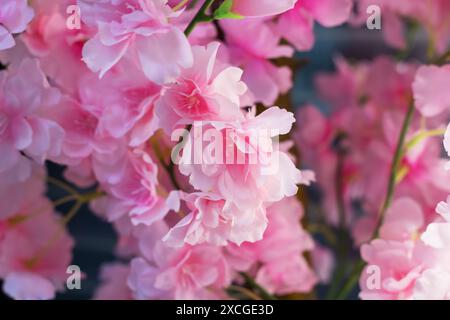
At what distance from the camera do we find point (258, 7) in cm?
42

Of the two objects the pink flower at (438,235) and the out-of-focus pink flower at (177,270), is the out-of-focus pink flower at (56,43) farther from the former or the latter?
the pink flower at (438,235)

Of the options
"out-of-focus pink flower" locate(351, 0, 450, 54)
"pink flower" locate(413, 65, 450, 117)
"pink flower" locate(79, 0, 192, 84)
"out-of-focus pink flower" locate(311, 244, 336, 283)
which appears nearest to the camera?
"pink flower" locate(79, 0, 192, 84)

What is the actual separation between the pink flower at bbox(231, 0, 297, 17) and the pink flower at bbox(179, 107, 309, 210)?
2.5 inches

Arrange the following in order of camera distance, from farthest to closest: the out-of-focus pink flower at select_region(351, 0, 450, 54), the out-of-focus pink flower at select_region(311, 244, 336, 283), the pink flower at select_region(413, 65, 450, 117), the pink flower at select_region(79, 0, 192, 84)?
1. the out-of-focus pink flower at select_region(311, 244, 336, 283)
2. the out-of-focus pink flower at select_region(351, 0, 450, 54)
3. the pink flower at select_region(413, 65, 450, 117)
4. the pink flower at select_region(79, 0, 192, 84)

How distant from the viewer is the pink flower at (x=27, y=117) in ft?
1.49

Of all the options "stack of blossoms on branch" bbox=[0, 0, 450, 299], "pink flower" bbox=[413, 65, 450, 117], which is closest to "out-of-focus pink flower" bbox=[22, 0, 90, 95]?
"stack of blossoms on branch" bbox=[0, 0, 450, 299]

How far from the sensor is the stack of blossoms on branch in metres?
0.41

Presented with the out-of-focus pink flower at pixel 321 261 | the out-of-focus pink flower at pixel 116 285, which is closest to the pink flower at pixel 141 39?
the out-of-focus pink flower at pixel 116 285

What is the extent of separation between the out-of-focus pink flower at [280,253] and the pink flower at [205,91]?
13 centimetres

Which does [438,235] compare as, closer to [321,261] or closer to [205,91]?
[205,91]

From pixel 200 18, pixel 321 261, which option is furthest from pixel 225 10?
pixel 321 261

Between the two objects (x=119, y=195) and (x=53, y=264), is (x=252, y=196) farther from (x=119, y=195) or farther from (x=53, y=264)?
(x=53, y=264)

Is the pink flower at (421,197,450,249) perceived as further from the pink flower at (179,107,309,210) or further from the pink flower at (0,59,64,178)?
the pink flower at (0,59,64,178)
